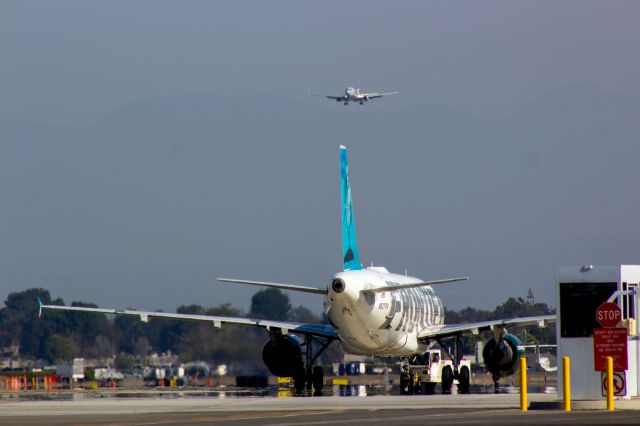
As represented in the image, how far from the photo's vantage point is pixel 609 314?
31.3m

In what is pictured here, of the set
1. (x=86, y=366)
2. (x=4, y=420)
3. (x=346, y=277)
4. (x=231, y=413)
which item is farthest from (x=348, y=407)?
(x=86, y=366)

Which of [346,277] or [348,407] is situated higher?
[346,277]

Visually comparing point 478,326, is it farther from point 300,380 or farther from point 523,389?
point 523,389

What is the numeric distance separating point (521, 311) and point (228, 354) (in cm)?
3582

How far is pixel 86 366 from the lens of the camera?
116500mm

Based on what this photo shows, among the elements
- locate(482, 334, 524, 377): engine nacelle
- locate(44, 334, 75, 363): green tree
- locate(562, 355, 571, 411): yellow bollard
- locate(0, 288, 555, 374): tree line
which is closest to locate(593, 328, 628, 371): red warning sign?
locate(562, 355, 571, 411): yellow bollard

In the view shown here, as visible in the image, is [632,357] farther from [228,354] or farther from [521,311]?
[521,311]

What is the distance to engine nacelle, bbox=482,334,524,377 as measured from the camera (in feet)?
177

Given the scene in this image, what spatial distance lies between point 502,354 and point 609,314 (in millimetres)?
22921

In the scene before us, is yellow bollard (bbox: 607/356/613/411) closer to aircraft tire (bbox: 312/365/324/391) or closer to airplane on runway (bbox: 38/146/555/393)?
airplane on runway (bbox: 38/146/555/393)

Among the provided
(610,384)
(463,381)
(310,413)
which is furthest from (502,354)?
(310,413)

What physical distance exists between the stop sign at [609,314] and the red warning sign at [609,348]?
168 millimetres

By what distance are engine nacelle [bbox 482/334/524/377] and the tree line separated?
18511mm

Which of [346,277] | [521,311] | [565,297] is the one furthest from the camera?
[521,311]
